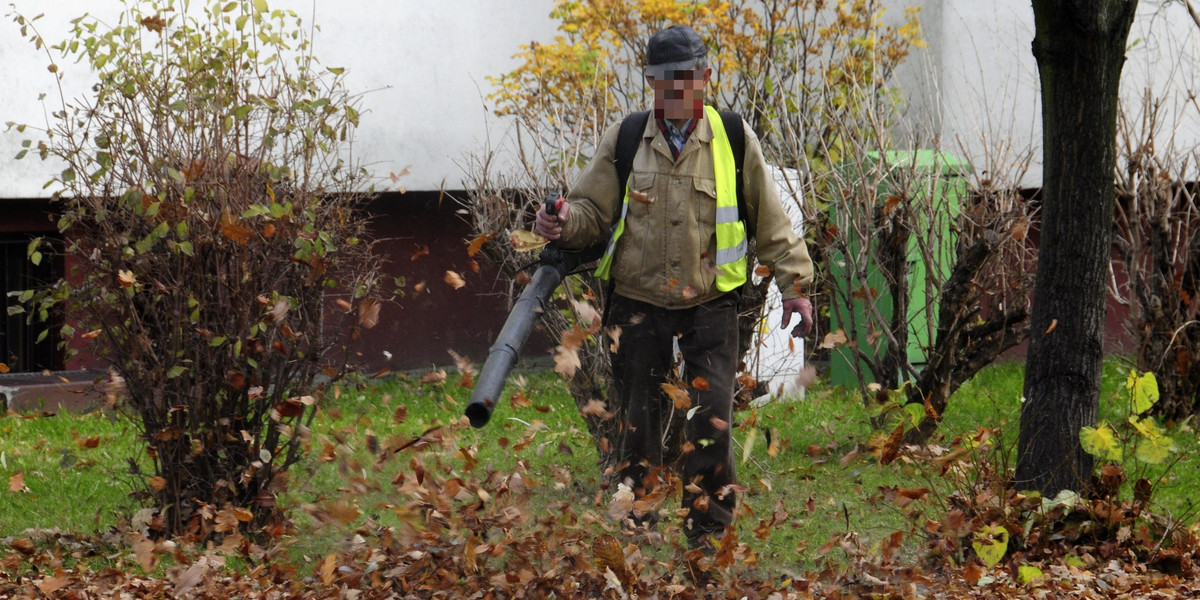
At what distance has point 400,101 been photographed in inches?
400

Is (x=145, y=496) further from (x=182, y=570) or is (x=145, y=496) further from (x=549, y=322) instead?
(x=549, y=322)

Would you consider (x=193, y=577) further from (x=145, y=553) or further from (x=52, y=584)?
(x=52, y=584)

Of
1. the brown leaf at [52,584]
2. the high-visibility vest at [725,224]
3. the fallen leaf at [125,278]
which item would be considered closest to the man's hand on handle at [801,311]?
the high-visibility vest at [725,224]

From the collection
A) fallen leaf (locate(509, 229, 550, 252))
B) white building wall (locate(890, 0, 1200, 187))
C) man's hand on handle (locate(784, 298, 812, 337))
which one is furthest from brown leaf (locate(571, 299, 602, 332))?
white building wall (locate(890, 0, 1200, 187))

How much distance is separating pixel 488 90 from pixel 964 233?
5.41 meters

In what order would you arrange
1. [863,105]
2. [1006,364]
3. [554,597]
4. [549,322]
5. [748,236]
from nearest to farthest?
[554,597], [748,236], [549,322], [863,105], [1006,364]

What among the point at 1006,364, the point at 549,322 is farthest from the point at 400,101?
the point at 1006,364

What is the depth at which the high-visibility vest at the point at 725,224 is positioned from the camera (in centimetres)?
427

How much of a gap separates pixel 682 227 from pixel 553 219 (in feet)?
1.57

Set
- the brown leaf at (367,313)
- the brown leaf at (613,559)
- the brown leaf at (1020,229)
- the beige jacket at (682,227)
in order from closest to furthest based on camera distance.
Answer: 1. the brown leaf at (613,559)
2. the beige jacket at (682,227)
3. the brown leaf at (367,313)
4. the brown leaf at (1020,229)

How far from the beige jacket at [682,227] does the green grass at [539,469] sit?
730mm

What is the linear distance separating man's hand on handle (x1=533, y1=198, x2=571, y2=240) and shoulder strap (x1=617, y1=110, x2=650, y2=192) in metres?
0.34

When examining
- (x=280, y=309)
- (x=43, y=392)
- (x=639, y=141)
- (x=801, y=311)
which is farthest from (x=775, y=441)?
(x=43, y=392)

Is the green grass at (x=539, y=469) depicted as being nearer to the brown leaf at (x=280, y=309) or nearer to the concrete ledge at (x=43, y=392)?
the concrete ledge at (x=43, y=392)
